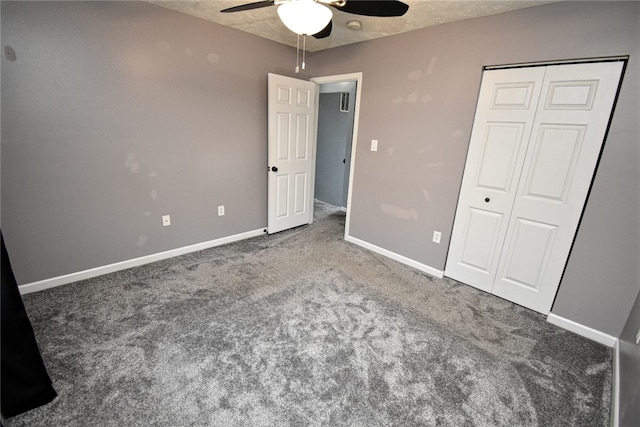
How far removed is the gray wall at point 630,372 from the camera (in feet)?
4.33

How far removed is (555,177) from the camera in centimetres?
224

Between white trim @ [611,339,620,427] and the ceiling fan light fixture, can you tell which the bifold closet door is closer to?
white trim @ [611,339,620,427]

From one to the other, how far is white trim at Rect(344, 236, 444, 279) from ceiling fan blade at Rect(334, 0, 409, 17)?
2.36 meters

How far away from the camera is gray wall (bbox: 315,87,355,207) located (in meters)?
5.05

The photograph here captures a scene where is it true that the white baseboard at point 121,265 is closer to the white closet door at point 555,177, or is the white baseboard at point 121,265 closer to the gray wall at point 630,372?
the white closet door at point 555,177

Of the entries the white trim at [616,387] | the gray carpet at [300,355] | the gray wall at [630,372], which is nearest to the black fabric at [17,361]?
the gray carpet at [300,355]

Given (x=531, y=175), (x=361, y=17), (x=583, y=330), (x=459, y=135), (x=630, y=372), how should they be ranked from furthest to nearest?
(x=459, y=135) < (x=361, y=17) < (x=531, y=175) < (x=583, y=330) < (x=630, y=372)

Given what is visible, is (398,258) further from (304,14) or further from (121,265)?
(121,265)

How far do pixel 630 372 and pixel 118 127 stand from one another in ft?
13.0

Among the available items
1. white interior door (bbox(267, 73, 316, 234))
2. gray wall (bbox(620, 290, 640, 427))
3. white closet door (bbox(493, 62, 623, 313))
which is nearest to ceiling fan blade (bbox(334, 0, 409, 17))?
white closet door (bbox(493, 62, 623, 313))

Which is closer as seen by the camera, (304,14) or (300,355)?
(304,14)

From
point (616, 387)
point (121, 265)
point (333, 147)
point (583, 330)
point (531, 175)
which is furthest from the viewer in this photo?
point (333, 147)

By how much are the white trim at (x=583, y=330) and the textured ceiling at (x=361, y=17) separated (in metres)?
2.41

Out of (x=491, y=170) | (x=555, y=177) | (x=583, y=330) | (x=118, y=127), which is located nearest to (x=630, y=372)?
(x=583, y=330)
